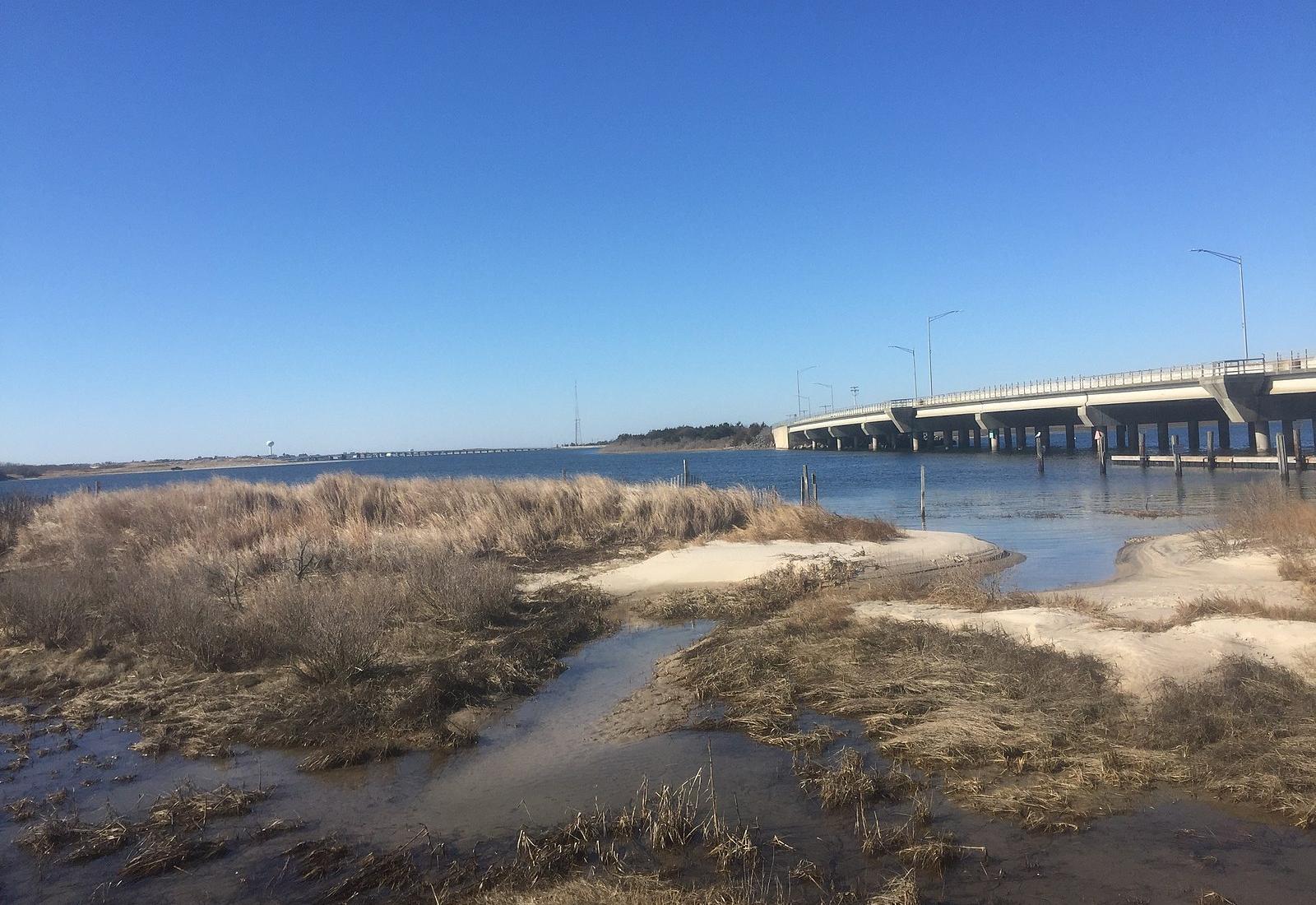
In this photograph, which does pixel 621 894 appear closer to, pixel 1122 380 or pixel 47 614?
pixel 47 614

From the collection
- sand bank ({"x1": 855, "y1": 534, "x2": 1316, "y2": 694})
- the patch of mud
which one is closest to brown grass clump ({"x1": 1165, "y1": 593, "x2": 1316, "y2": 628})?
sand bank ({"x1": 855, "y1": 534, "x2": 1316, "y2": 694})

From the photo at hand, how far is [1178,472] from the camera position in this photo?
44656mm

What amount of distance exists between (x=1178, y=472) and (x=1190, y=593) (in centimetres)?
3732

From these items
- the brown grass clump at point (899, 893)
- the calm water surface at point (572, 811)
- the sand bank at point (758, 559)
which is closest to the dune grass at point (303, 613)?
the calm water surface at point (572, 811)

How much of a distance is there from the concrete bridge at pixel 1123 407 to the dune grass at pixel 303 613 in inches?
1526

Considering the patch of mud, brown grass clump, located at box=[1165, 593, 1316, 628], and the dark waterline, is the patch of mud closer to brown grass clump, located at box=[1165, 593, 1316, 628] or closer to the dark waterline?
brown grass clump, located at box=[1165, 593, 1316, 628]

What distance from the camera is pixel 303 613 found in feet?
36.5

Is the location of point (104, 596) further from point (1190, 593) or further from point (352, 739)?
point (1190, 593)

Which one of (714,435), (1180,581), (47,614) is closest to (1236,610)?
(1180,581)

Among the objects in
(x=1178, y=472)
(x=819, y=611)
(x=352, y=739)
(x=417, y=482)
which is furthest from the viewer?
(x=1178, y=472)

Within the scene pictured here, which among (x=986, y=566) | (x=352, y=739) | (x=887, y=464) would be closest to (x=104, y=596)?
(x=352, y=739)

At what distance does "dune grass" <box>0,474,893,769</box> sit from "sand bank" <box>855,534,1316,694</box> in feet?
Result: 20.1

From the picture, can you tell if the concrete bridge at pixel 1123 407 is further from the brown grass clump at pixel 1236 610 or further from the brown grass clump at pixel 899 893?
the brown grass clump at pixel 899 893

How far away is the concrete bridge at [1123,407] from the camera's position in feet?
156
